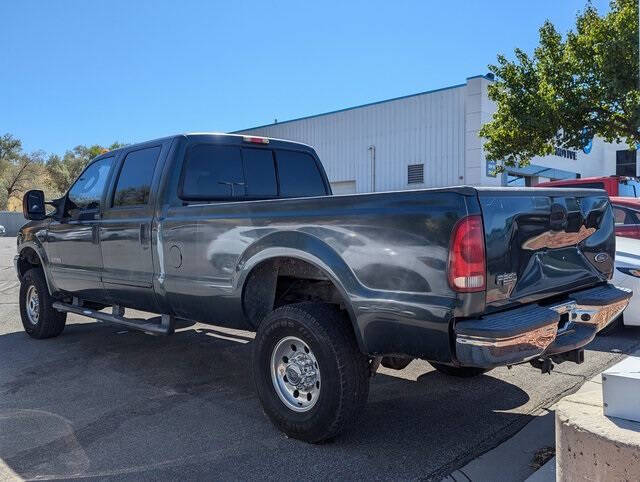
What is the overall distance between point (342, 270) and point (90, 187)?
3730 millimetres

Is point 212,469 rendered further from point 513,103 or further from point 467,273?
point 513,103

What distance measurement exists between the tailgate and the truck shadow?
1.08 metres

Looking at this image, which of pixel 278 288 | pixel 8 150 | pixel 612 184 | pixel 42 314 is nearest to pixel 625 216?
pixel 612 184

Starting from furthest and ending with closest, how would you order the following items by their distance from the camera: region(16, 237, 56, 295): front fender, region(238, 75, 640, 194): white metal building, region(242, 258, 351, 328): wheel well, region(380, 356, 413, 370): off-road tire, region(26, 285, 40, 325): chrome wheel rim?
1. region(238, 75, 640, 194): white metal building
2. region(26, 285, 40, 325): chrome wheel rim
3. region(16, 237, 56, 295): front fender
4. region(380, 356, 413, 370): off-road tire
5. region(242, 258, 351, 328): wheel well

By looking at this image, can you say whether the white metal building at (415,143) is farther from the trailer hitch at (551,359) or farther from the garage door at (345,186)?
the trailer hitch at (551,359)

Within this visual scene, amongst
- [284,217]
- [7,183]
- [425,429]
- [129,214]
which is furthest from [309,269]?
[7,183]

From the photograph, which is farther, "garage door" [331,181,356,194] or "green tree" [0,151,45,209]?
"green tree" [0,151,45,209]

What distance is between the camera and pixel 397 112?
2486 cm

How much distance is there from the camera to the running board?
4.79m

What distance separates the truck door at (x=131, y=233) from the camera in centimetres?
491

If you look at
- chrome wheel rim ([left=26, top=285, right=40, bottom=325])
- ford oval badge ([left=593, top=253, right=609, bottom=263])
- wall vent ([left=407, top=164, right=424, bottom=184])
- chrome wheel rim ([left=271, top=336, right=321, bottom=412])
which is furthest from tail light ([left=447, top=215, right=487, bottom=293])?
wall vent ([left=407, top=164, right=424, bottom=184])

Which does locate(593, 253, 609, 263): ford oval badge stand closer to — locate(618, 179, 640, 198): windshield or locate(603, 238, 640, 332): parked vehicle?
locate(603, 238, 640, 332): parked vehicle

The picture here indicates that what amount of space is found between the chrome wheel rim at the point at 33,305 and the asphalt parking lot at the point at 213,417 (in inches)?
23.1

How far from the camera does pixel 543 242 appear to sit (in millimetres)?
3443
